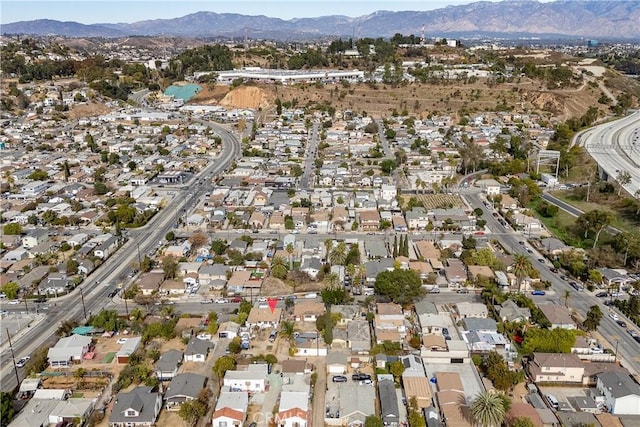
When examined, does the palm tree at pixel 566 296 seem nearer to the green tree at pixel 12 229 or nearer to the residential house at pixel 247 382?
the residential house at pixel 247 382

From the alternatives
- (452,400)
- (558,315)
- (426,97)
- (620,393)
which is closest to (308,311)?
(452,400)

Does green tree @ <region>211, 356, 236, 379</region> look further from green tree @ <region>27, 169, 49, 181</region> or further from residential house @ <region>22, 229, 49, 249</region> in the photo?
green tree @ <region>27, 169, 49, 181</region>

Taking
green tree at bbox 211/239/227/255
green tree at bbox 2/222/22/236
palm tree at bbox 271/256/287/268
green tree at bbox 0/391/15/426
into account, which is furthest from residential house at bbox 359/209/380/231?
green tree at bbox 0/391/15/426

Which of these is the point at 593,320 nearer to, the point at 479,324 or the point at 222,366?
the point at 479,324

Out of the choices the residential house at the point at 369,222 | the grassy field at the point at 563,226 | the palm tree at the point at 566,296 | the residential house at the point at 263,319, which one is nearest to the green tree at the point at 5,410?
the residential house at the point at 263,319

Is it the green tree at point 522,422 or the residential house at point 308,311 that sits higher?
the green tree at point 522,422
